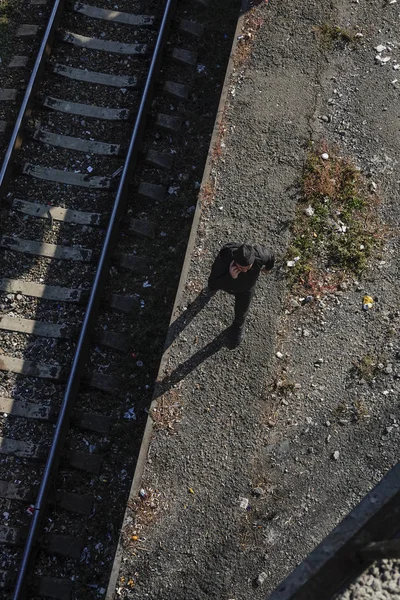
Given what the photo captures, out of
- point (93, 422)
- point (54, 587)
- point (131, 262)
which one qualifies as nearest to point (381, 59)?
point (131, 262)

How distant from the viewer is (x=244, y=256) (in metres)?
7.12

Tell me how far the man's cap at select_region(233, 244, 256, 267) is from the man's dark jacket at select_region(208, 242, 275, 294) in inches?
14.4

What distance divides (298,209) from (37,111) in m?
3.78

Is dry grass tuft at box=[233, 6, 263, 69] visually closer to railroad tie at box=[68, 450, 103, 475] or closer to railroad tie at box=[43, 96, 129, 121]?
railroad tie at box=[43, 96, 129, 121]

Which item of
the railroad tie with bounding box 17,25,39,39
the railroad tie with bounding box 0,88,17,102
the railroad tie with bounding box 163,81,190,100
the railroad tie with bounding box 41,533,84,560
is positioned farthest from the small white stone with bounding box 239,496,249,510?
the railroad tie with bounding box 17,25,39,39

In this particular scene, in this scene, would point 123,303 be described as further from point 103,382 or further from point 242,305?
point 242,305

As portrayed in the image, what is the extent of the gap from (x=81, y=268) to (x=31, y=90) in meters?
2.56

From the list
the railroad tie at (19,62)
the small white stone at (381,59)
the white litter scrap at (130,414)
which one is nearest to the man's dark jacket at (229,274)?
the white litter scrap at (130,414)

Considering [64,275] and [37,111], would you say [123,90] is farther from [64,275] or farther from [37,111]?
[64,275]

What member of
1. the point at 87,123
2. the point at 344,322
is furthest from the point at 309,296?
the point at 87,123

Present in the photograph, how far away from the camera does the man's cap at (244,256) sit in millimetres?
7113

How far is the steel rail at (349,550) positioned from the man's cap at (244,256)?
7.92 ft

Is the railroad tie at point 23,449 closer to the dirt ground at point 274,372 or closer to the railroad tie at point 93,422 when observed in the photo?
the railroad tie at point 93,422

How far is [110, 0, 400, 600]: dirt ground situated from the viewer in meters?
7.71
